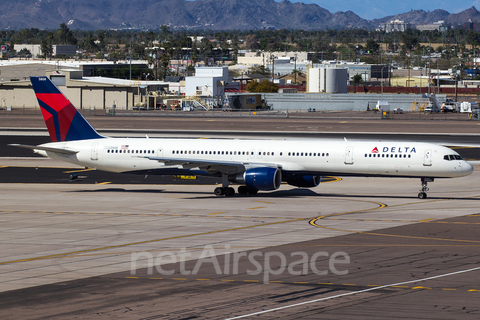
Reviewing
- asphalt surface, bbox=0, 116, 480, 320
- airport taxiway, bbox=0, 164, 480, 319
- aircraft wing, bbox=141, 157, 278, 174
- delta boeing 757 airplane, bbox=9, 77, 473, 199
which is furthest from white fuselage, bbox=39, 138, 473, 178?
asphalt surface, bbox=0, 116, 480, 320

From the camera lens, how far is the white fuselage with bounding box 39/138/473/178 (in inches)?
1887

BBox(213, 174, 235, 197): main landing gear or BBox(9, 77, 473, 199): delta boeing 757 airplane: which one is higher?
BBox(9, 77, 473, 199): delta boeing 757 airplane

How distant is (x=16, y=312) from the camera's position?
70.6 ft

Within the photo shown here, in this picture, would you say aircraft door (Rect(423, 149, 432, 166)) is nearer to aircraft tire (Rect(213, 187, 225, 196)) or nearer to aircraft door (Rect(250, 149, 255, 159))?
aircraft door (Rect(250, 149, 255, 159))

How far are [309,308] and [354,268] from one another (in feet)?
20.3

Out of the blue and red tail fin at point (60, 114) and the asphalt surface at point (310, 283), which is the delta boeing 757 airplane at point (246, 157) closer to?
the blue and red tail fin at point (60, 114)

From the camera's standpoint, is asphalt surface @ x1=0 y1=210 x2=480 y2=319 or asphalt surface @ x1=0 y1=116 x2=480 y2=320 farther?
asphalt surface @ x1=0 y1=116 x2=480 y2=320

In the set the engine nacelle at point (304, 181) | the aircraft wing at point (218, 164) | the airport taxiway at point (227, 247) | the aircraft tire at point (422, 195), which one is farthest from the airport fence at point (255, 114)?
the aircraft wing at point (218, 164)

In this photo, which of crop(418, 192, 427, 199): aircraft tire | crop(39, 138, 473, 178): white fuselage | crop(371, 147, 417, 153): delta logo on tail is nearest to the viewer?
crop(39, 138, 473, 178): white fuselage

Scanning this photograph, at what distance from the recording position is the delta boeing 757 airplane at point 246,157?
48.2m

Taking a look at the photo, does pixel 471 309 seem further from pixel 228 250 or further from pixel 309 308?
pixel 228 250

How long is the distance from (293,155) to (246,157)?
3.84 metres

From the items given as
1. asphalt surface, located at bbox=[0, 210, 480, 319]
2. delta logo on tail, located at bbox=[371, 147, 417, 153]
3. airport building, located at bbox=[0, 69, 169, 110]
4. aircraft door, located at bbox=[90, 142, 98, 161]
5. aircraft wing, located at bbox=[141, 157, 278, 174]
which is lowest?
asphalt surface, located at bbox=[0, 210, 480, 319]

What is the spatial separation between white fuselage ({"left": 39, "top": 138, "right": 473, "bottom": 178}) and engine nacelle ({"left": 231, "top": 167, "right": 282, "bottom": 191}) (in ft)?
5.51
